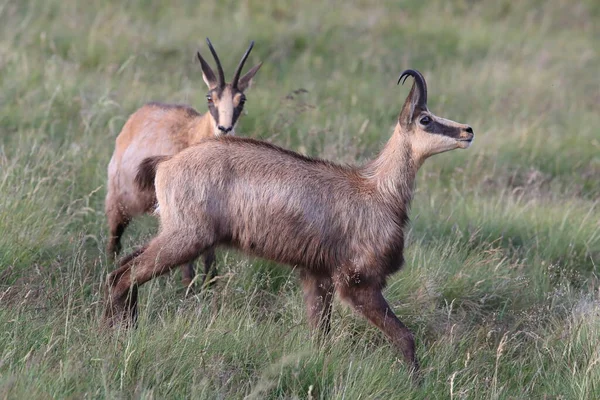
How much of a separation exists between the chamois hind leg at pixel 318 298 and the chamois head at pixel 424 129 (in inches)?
39.3

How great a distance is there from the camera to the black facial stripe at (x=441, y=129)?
5.83 meters

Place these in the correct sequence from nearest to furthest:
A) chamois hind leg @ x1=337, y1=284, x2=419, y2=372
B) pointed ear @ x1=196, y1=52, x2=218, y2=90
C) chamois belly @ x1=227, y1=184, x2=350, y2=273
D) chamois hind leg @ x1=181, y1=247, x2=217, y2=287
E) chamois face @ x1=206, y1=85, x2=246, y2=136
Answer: chamois hind leg @ x1=337, y1=284, x2=419, y2=372 < chamois belly @ x1=227, y1=184, x2=350, y2=273 < chamois hind leg @ x1=181, y1=247, x2=217, y2=287 < chamois face @ x1=206, y1=85, x2=246, y2=136 < pointed ear @ x1=196, y1=52, x2=218, y2=90

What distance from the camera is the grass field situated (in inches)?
196

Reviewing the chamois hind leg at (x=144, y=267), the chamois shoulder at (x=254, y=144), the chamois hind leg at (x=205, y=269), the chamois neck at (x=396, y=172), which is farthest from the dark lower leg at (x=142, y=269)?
the chamois neck at (x=396, y=172)

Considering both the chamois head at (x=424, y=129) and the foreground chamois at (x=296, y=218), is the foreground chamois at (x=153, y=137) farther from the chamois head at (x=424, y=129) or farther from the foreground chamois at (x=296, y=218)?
the chamois head at (x=424, y=129)

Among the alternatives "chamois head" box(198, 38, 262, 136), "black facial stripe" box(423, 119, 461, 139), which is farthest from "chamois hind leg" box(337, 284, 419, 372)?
"chamois head" box(198, 38, 262, 136)

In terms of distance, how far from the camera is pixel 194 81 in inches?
428

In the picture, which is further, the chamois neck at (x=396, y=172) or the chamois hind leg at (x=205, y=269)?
the chamois hind leg at (x=205, y=269)

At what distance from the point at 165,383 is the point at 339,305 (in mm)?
1877

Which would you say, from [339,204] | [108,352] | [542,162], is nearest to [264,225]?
[339,204]

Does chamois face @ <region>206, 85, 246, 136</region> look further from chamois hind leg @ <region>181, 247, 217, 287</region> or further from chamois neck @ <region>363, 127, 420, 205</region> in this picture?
chamois neck @ <region>363, 127, 420, 205</region>

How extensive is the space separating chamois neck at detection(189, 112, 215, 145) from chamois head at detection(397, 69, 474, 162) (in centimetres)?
180

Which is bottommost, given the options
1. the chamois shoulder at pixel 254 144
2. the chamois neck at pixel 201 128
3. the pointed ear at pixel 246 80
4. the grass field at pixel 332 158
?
the grass field at pixel 332 158

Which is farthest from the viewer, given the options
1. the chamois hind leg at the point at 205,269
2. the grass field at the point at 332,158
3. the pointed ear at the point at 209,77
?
the pointed ear at the point at 209,77
